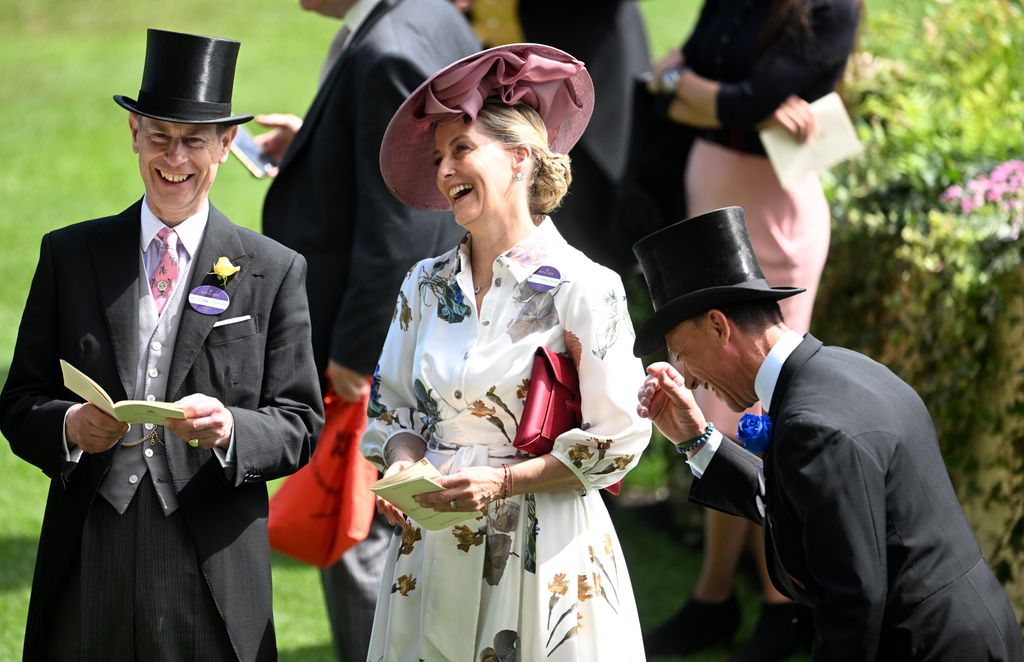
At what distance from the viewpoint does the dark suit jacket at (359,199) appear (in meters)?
4.37

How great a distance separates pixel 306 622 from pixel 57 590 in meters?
2.47

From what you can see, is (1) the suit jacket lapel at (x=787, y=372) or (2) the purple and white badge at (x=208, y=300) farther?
(2) the purple and white badge at (x=208, y=300)

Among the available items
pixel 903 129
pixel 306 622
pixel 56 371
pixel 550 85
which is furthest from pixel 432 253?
pixel 903 129

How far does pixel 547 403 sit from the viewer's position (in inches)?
133

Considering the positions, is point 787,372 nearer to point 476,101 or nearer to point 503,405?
point 503,405

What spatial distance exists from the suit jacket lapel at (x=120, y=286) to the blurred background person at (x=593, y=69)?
324 cm

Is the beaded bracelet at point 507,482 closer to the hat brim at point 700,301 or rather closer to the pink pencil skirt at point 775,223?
the hat brim at point 700,301

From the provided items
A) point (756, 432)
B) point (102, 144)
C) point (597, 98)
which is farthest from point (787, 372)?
point (102, 144)

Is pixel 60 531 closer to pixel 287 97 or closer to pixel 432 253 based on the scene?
pixel 432 253

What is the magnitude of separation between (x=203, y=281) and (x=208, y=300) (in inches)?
2.2

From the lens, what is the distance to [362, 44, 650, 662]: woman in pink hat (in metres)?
3.37

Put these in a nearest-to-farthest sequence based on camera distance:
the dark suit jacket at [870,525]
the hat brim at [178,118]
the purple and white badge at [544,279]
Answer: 1. the dark suit jacket at [870,525]
2. the hat brim at [178,118]
3. the purple and white badge at [544,279]

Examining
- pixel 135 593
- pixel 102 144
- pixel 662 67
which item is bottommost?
pixel 102 144

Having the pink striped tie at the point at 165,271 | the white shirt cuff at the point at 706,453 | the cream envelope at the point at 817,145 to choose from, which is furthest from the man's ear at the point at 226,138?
the cream envelope at the point at 817,145
